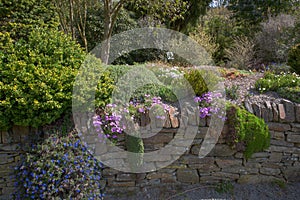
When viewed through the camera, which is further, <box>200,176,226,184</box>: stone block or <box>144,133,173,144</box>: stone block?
<box>200,176,226,184</box>: stone block

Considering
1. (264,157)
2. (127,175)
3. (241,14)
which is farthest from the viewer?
(241,14)

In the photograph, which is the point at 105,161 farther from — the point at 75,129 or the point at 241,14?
the point at 241,14

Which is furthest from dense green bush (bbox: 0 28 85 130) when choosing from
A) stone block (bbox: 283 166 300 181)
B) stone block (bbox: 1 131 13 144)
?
stone block (bbox: 283 166 300 181)

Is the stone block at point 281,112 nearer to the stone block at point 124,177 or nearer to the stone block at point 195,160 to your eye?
the stone block at point 195,160

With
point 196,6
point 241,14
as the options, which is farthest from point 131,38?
point 241,14

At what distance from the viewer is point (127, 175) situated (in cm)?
298

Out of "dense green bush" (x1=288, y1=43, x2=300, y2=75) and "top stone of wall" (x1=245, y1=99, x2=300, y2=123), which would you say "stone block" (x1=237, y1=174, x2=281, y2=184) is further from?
"dense green bush" (x1=288, y1=43, x2=300, y2=75)

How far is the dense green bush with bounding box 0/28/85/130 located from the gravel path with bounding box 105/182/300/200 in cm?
121

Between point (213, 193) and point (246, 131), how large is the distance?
0.84 m

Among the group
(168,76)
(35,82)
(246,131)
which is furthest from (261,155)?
(35,82)

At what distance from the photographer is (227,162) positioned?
3.19m

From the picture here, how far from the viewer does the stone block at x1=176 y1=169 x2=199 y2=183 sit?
3.13 m

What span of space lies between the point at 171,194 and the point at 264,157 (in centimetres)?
126

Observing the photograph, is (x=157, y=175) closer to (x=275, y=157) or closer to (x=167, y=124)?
(x=167, y=124)
